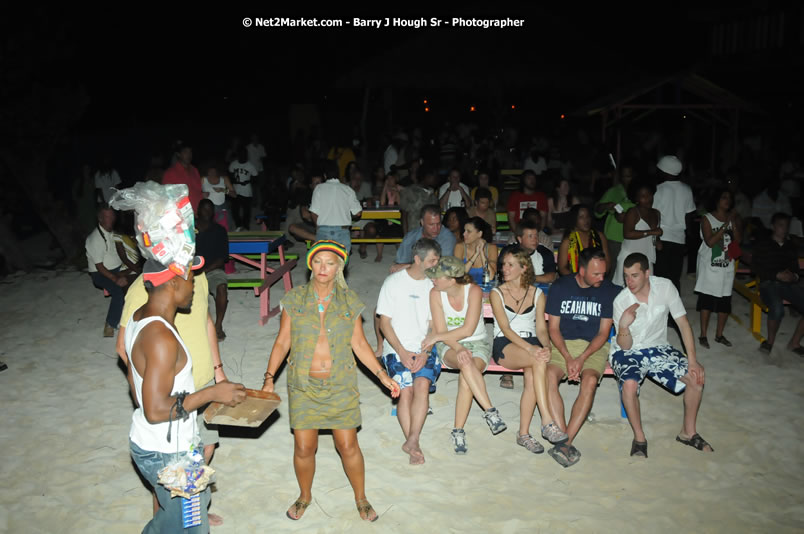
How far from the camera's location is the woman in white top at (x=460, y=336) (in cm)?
544

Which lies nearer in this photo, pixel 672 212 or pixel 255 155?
pixel 672 212

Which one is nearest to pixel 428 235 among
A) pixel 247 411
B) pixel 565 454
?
pixel 565 454

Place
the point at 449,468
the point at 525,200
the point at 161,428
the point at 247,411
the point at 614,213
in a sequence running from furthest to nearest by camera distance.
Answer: the point at 525,200
the point at 614,213
the point at 449,468
the point at 247,411
the point at 161,428

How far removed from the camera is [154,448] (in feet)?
10.6

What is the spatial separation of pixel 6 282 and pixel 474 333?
8091mm

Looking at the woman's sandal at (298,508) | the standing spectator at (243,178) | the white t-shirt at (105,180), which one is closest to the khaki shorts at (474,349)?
the woman's sandal at (298,508)

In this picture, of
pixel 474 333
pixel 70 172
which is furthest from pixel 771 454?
pixel 70 172

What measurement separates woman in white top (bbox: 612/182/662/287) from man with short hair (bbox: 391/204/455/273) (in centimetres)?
194

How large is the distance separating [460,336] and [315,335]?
1.65m

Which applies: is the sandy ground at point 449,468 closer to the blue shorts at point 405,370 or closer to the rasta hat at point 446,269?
the blue shorts at point 405,370

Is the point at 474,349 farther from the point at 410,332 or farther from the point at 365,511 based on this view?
the point at 365,511

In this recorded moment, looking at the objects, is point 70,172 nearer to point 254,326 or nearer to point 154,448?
point 254,326

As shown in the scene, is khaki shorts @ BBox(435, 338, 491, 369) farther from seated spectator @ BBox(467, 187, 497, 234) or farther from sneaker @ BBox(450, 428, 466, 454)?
seated spectator @ BBox(467, 187, 497, 234)

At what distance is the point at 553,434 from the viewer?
525cm
